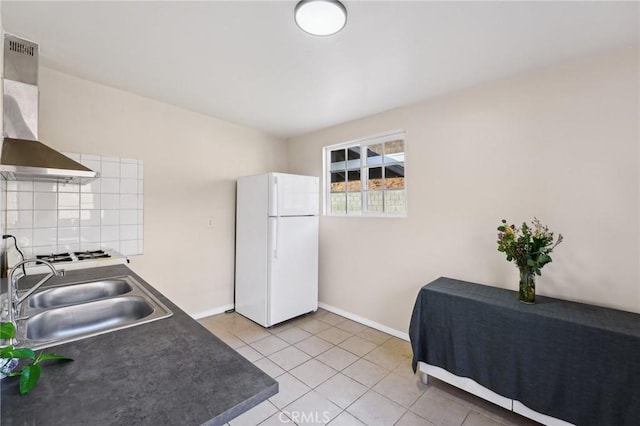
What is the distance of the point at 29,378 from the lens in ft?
2.41

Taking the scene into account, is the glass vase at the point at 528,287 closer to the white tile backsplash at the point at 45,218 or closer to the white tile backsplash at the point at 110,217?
the white tile backsplash at the point at 110,217

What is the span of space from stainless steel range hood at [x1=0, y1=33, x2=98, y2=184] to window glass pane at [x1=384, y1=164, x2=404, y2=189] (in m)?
2.51

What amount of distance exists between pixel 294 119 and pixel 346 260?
1.79 meters

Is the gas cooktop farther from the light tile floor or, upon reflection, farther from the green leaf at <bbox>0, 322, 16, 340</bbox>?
the green leaf at <bbox>0, 322, 16, 340</bbox>

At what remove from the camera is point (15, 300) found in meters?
1.14

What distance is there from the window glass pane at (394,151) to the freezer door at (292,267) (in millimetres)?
1131

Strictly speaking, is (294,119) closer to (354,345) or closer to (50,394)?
(354,345)

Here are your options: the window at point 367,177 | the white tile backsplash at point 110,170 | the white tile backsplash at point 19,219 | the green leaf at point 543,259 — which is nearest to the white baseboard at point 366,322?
the window at point 367,177

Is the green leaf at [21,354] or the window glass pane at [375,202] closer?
the green leaf at [21,354]

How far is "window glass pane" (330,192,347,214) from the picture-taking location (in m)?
3.47

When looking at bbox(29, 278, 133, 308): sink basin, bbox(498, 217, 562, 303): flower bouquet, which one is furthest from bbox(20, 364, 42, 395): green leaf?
bbox(498, 217, 562, 303): flower bouquet

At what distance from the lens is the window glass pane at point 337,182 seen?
3.51 m

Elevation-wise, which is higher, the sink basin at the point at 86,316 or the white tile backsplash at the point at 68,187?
the white tile backsplash at the point at 68,187

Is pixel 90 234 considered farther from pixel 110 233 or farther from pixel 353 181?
pixel 353 181
